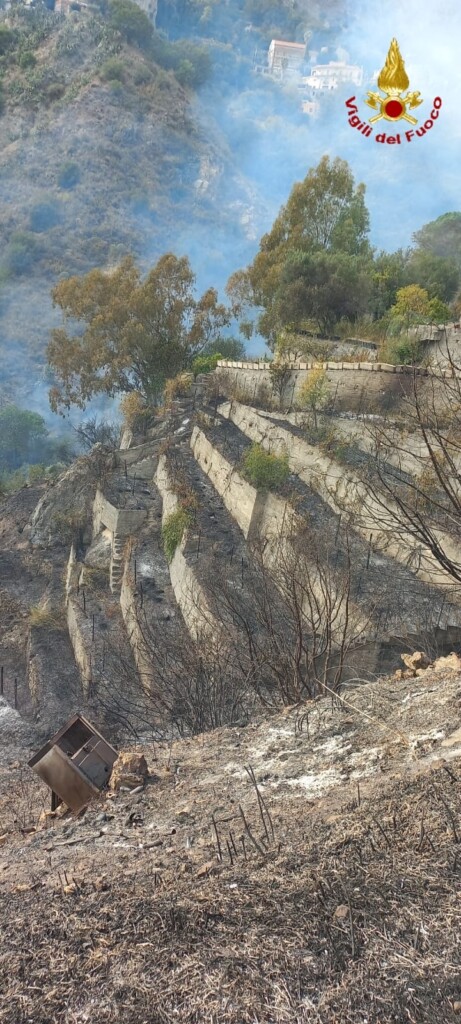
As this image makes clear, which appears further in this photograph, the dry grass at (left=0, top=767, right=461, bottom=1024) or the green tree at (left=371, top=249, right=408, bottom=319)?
the green tree at (left=371, top=249, right=408, bottom=319)

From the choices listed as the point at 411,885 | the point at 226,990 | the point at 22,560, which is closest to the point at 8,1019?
the point at 226,990

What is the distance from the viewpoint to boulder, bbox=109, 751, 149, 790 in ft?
16.4

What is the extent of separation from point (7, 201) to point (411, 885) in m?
67.0

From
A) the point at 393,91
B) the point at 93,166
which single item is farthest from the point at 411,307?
the point at 93,166

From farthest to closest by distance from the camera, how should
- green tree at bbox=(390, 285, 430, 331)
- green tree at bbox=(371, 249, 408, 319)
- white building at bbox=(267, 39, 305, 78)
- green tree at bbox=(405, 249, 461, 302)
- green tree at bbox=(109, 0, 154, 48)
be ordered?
white building at bbox=(267, 39, 305, 78) < green tree at bbox=(109, 0, 154, 48) < green tree at bbox=(405, 249, 461, 302) < green tree at bbox=(371, 249, 408, 319) < green tree at bbox=(390, 285, 430, 331)

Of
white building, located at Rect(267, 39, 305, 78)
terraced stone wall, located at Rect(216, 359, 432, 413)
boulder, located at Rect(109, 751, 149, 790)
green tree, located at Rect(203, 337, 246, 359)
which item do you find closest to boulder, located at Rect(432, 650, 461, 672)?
boulder, located at Rect(109, 751, 149, 790)

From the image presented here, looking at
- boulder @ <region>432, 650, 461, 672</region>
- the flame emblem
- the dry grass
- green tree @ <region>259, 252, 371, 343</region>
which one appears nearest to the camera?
the dry grass

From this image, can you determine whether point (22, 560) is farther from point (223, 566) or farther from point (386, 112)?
point (386, 112)

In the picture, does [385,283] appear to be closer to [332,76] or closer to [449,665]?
[449,665]

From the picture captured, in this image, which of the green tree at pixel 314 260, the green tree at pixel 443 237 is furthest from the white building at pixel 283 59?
the green tree at pixel 314 260

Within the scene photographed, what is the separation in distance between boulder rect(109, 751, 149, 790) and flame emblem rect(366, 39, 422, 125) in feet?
49.3

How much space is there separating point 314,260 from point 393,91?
436 cm

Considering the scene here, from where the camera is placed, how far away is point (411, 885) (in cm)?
296

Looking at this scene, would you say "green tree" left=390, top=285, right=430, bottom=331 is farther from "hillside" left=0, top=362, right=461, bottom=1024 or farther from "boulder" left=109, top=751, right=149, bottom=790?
"boulder" left=109, top=751, right=149, bottom=790
